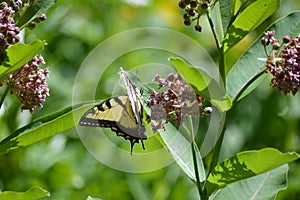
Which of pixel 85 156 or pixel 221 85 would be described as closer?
pixel 221 85

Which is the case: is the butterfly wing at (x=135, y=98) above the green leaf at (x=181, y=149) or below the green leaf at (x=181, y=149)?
above

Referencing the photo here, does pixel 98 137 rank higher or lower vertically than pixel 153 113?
lower

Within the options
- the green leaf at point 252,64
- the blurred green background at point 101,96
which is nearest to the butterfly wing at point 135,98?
the green leaf at point 252,64

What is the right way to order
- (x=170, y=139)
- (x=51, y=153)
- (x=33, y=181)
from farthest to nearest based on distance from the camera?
1. (x=51, y=153)
2. (x=33, y=181)
3. (x=170, y=139)

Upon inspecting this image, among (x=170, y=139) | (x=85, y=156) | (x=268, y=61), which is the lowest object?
(x=85, y=156)

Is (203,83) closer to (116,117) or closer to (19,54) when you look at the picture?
(116,117)

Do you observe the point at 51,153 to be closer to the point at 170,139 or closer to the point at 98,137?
the point at 98,137

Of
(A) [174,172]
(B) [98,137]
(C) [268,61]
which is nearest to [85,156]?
(B) [98,137]

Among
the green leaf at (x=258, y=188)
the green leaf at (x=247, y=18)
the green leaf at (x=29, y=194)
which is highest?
the green leaf at (x=247, y=18)

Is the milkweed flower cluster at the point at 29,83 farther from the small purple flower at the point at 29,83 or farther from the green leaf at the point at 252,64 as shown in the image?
the green leaf at the point at 252,64
